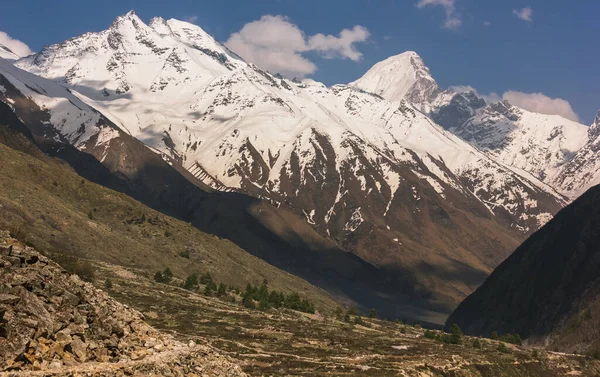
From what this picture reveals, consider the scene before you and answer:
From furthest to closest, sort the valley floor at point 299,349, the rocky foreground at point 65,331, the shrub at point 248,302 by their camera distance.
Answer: the shrub at point 248,302 → the valley floor at point 299,349 → the rocky foreground at point 65,331

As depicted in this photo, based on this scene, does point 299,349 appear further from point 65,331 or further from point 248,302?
point 248,302

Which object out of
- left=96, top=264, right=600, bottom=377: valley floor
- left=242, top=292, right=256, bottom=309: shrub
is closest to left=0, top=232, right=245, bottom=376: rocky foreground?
left=96, top=264, right=600, bottom=377: valley floor

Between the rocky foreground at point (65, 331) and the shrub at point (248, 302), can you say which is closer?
the rocky foreground at point (65, 331)

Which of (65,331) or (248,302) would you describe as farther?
(248,302)

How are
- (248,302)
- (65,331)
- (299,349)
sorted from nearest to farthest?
1. (65,331)
2. (299,349)
3. (248,302)

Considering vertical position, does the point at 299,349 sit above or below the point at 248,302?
above

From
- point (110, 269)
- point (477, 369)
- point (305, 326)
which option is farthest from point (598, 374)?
point (110, 269)

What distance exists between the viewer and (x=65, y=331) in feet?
92.5

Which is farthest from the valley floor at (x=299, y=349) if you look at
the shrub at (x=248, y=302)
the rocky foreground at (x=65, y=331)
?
the rocky foreground at (x=65, y=331)

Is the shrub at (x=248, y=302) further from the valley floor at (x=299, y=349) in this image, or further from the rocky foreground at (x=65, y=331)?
the rocky foreground at (x=65, y=331)

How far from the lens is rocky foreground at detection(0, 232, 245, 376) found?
83.9ft

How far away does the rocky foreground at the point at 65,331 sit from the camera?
2558cm

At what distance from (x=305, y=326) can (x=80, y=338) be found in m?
108

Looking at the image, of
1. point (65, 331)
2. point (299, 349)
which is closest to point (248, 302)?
point (299, 349)
